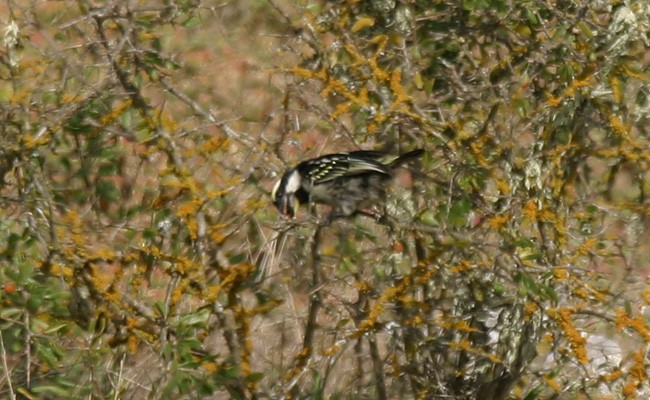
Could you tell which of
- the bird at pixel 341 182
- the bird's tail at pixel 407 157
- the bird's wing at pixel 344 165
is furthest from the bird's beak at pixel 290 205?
the bird's tail at pixel 407 157

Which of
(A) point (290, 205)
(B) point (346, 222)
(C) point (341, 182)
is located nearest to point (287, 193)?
(A) point (290, 205)

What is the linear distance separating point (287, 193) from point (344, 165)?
1.11 feet

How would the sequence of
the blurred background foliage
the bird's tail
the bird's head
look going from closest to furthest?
1. the blurred background foliage
2. the bird's head
3. the bird's tail

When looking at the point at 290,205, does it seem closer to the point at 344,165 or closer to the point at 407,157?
the point at 344,165

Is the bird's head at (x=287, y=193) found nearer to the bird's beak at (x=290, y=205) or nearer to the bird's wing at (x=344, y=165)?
the bird's beak at (x=290, y=205)

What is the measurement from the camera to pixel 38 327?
13.5 ft

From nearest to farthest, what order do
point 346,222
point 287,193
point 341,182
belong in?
point 287,193 → point 346,222 → point 341,182

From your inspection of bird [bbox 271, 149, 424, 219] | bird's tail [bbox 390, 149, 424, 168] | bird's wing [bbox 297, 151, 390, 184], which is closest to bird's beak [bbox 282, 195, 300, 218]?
bird [bbox 271, 149, 424, 219]

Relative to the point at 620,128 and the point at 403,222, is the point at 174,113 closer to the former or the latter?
the point at 403,222

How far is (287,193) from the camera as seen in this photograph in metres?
4.41

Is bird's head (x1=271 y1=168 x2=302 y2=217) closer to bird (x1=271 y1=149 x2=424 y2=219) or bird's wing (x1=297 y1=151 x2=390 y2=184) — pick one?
bird (x1=271 y1=149 x2=424 y2=219)

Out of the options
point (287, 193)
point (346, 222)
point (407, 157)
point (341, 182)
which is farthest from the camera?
point (341, 182)

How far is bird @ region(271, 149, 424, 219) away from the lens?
14.6ft

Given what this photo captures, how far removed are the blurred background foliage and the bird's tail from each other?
Result: 3cm
